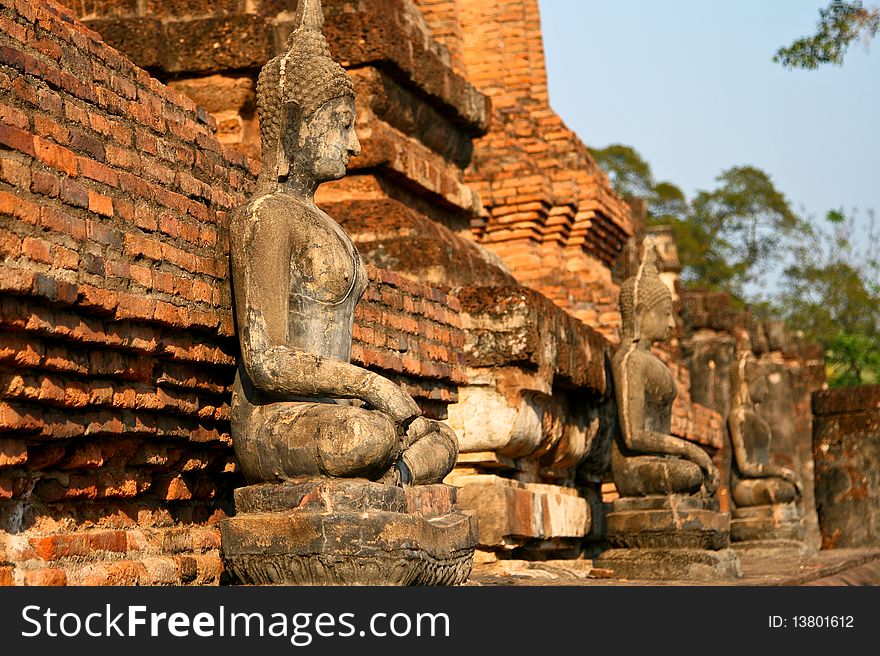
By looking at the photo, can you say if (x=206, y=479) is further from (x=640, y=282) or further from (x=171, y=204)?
(x=640, y=282)

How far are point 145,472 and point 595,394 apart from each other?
158 inches

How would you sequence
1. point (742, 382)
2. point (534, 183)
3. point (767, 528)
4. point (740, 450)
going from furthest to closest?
point (742, 382) < point (740, 450) < point (767, 528) < point (534, 183)

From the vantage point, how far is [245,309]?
496cm

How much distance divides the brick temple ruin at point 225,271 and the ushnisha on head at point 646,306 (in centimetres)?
22

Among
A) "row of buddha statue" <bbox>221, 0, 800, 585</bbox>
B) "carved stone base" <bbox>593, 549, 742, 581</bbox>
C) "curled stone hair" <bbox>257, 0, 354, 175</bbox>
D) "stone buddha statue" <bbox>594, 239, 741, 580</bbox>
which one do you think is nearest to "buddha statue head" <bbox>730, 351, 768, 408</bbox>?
"stone buddha statue" <bbox>594, 239, 741, 580</bbox>

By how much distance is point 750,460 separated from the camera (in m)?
13.0

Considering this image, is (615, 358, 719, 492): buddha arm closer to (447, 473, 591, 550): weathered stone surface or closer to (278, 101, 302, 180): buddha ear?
(447, 473, 591, 550): weathered stone surface

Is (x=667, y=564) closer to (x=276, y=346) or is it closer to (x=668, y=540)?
(x=668, y=540)

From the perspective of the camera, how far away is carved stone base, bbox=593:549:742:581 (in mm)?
7668

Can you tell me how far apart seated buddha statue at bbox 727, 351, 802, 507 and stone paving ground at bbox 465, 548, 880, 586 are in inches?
56.7

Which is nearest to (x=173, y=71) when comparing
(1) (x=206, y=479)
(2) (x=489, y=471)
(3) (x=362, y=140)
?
(3) (x=362, y=140)

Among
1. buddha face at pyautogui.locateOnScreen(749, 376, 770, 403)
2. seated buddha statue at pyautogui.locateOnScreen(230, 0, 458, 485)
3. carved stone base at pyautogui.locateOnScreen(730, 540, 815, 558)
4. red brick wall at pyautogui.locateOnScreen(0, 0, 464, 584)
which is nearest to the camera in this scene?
red brick wall at pyautogui.locateOnScreen(0, 0, 464, 584)

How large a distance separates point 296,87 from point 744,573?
491 centimetres

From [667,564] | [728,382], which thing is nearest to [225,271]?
[667,564]
